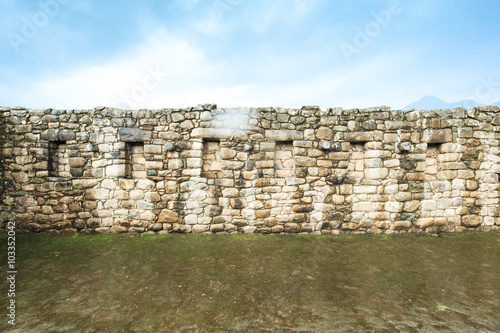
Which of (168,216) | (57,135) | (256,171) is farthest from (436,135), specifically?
(57,135)

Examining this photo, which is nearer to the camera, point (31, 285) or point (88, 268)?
point (31, 285)

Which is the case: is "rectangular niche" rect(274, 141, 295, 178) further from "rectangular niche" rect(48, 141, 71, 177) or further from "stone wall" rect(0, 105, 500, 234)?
"rectangular niche" rect(48, 141, 71, 177)

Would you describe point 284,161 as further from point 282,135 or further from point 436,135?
point 436,135

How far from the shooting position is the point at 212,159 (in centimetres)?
555

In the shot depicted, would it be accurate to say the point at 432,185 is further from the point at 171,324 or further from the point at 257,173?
the point at 171,324

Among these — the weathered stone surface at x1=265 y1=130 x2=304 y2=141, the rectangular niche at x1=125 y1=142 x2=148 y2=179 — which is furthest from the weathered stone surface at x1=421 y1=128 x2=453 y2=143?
the rectangular niche at x1=125 y1=142 x2=148 y2=179

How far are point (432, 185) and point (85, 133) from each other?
26.4ft

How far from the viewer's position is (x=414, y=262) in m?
4.26

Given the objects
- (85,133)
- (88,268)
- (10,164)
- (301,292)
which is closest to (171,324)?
(301,292)

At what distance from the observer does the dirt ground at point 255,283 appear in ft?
9.08

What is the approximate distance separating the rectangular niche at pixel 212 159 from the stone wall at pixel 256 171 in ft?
0.43

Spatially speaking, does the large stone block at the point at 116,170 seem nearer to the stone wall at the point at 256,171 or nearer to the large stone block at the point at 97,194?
the stone wall at the point at 256,171

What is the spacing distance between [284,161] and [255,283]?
9.29ft

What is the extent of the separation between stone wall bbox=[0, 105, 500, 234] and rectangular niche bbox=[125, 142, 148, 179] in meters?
0.15
